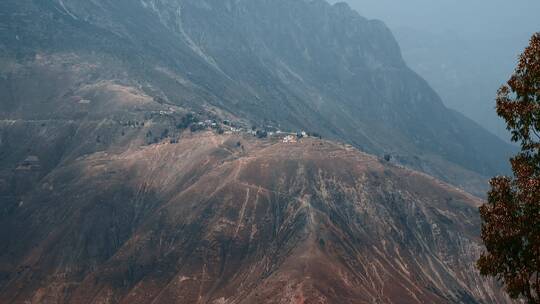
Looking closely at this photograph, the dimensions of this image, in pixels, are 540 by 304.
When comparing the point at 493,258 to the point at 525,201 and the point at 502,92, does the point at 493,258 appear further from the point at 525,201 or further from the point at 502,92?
the point at 502,92

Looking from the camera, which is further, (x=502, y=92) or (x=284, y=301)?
(x=284, y=301)

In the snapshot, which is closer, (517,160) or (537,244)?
(537,244)

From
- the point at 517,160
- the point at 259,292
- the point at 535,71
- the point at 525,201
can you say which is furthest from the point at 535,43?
the point at 259,292

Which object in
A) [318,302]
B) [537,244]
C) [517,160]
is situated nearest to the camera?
[537,244]

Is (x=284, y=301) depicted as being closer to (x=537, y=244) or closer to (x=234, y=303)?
(x=234, y=303)

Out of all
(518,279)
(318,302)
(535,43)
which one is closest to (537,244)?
(518,279)

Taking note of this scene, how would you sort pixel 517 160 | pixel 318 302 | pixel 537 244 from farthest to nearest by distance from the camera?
pixel 318 302
pixel 517 160
pixel 537 244

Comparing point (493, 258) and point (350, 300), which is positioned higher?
point (493, 258)

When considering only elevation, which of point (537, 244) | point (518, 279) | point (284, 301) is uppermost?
point (537, 244)

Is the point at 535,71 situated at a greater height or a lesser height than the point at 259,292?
greater
